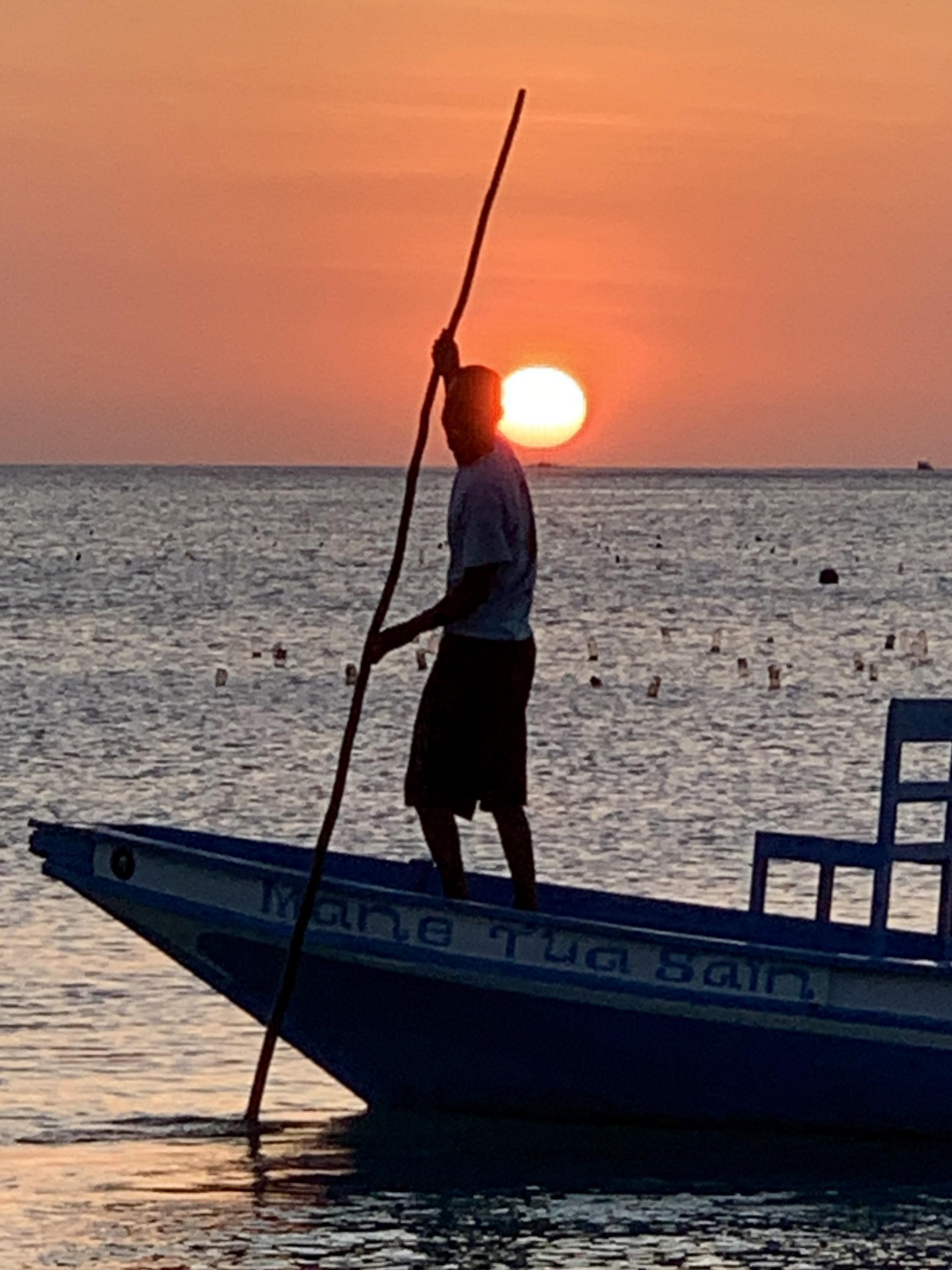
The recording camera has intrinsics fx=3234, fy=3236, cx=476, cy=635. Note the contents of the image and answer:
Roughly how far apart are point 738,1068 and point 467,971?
1.10 meters

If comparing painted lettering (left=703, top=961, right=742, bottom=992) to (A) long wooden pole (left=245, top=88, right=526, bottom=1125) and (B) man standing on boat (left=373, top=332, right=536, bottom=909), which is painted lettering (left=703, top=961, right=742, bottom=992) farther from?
(A) long wooden pole (left=245, top=88, right=526, bottom=1125)

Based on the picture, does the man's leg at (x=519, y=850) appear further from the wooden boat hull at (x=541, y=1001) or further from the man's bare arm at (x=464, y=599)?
the man's bare arm at (x=464, y=599)

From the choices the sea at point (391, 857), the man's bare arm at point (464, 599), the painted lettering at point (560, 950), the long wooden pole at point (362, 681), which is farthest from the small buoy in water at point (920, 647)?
the man's bare arm at point (464, 599)

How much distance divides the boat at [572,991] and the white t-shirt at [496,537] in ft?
3.43

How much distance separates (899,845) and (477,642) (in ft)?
5.60

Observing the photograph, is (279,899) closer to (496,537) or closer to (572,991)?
(572,991)

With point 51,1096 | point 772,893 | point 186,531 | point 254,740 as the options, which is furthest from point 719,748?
point 186,531

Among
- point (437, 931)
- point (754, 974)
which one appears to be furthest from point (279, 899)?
point (754, 974)

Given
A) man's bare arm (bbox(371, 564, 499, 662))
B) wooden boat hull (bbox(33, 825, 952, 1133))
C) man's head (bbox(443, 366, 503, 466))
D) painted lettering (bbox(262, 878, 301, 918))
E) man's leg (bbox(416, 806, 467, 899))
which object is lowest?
wooden boat hull (bbox(33, 825, 952, 1133))

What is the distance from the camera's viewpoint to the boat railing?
1170 cm

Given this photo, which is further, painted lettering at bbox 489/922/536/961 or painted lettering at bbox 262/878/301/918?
painted lettering at bbox 262/878/301/918

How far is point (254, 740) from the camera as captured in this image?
32.9 metres

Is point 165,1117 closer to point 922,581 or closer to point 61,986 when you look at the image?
point 61,986

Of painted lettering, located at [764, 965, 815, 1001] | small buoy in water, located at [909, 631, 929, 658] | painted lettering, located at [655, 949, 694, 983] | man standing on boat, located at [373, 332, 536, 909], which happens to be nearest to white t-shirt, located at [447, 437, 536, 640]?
man standing on boat, located at [373, 332, 536, 909]
